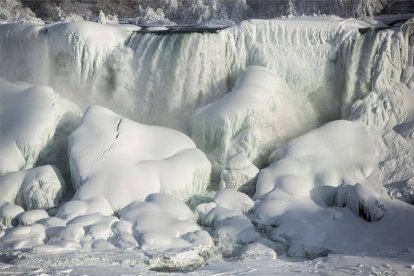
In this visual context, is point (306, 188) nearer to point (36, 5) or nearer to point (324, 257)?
point (324, 257)

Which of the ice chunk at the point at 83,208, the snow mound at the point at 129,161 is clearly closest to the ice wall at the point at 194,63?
the snow mound at the point at 129,161

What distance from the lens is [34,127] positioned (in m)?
8.12

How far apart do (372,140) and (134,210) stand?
308 cm

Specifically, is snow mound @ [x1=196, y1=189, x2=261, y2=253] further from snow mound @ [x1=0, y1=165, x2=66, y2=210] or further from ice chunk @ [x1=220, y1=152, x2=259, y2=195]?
snow mound @ [x1=0, y1=165, x2=66, y2=210]

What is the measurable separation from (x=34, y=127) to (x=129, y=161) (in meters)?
1.42

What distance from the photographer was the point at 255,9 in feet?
48.4

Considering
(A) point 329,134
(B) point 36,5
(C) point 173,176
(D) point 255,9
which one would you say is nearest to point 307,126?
(A) point 329,134

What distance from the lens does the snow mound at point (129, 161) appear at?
23.9 ft

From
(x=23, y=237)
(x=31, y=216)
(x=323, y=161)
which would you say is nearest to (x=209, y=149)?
(x=323, y=161)

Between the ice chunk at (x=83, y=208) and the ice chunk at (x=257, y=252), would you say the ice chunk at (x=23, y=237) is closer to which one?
the ice chunk at (x=83, y=208)

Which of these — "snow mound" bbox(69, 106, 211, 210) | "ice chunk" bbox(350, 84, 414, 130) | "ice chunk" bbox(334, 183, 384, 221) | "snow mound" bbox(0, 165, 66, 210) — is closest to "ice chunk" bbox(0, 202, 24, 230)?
"snow mound" bbox(0, 165, 66, 210)

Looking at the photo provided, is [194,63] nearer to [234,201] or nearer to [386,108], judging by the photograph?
[234,201]

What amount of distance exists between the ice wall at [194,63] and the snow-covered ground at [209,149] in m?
0.02

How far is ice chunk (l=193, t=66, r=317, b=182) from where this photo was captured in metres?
8.06
